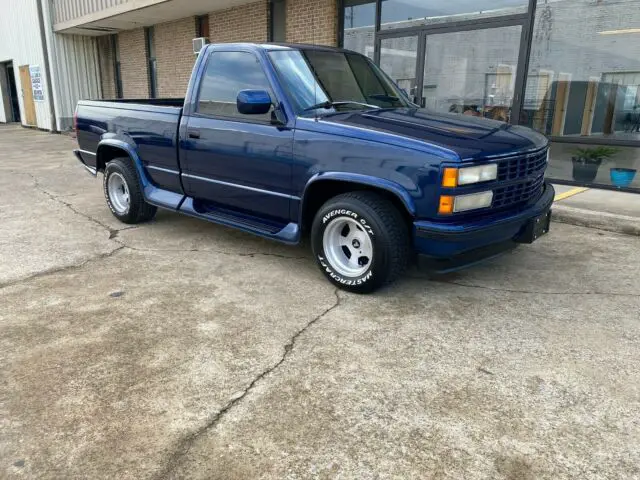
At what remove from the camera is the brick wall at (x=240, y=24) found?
39.4 feet

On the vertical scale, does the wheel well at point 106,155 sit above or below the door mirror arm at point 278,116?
below

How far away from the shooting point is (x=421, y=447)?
2320mm

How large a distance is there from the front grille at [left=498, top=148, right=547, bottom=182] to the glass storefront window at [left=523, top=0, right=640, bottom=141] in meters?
4.36

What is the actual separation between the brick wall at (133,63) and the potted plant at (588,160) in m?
13.3

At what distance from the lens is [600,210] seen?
6363mm

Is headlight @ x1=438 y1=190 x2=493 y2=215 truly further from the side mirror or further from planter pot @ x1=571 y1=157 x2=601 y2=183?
planter pot @ x1=571 y1=157 x2=601 y2=183

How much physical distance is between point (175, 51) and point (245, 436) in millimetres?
14632

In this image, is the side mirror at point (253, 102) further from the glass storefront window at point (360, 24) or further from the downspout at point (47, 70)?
the downspout at point (47, 70)

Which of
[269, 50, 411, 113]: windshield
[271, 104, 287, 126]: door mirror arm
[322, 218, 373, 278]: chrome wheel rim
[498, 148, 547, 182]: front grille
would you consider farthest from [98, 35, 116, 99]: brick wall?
[498, 148, 547, 182]: front grille

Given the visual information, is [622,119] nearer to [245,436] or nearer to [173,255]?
[173,255]

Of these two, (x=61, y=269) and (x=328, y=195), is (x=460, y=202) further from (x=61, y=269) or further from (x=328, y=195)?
(x=61, y=269)

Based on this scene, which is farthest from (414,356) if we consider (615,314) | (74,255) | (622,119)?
(622,119)

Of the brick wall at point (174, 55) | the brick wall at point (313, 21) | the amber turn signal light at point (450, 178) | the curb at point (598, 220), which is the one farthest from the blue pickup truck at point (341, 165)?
the brick wall at point (174, 55)

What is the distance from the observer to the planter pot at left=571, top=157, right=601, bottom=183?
8.05 metres
